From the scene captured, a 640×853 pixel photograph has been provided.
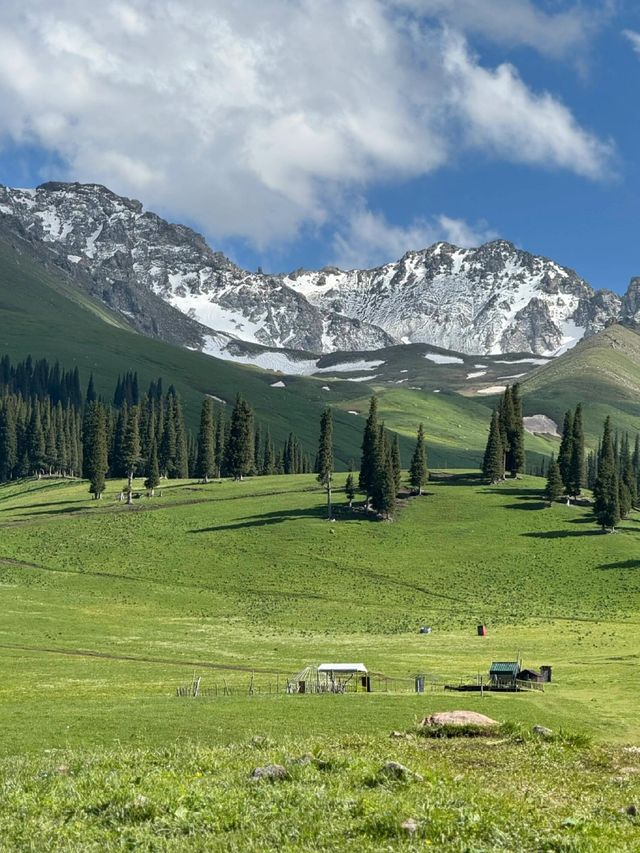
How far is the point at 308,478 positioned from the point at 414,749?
154 metres

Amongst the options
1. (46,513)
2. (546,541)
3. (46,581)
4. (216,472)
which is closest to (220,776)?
(46,581)

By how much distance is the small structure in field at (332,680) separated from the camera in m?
Answer: 55.8

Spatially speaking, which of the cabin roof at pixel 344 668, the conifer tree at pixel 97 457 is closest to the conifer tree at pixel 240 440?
the conifer tree at pixel 97 457

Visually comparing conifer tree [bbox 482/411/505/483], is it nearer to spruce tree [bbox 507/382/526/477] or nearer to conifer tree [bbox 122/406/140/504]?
spruce tree [bbox 507/382/526/477]

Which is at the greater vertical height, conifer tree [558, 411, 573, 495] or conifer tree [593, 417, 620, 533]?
conifer tree [558, 411, 573, 495]

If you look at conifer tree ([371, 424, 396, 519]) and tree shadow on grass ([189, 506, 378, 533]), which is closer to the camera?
tree shadow on grass ([189, 506, 378, 533])

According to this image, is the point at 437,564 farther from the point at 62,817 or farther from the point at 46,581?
the point at 62,817

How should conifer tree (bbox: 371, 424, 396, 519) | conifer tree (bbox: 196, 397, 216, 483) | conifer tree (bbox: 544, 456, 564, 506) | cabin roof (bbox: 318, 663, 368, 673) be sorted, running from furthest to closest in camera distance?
1. conifer tree (bbox: 196, 397, 216, 483)
2. conifer tree (bbox: 544, 456, 564, 506)
3. conifer tree (bbox: 371, 424, 396, 519)
4. cabin roof (bbox: 318, 663, 368, 673)

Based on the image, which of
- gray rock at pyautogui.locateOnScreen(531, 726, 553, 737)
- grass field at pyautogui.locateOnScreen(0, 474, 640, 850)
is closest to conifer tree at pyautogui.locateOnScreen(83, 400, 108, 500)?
grass field at pyautogui.locateOnScreen(0, 474, 640, 850)

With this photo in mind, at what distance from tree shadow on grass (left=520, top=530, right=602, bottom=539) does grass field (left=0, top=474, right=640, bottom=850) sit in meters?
0.58

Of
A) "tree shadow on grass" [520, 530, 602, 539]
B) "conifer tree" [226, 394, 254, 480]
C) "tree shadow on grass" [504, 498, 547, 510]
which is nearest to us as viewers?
"tree shadow on grass" [520, 530, 602, 539]

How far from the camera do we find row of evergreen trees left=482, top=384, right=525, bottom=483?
546 ft

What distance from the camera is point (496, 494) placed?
15900 cm

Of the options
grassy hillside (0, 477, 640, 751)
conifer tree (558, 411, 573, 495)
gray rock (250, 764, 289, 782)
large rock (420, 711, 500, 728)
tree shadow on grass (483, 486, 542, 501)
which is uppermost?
conifer tree (558, 411, 573, 495)
